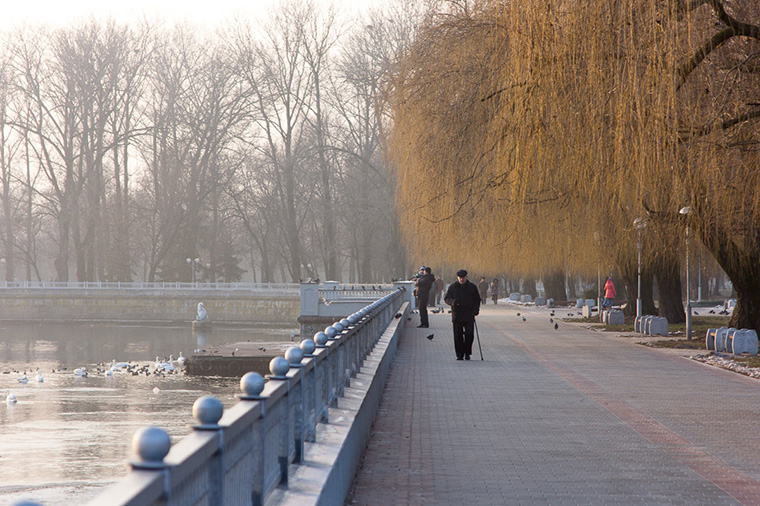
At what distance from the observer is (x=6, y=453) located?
63.5ft

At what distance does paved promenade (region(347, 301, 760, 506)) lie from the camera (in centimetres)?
760

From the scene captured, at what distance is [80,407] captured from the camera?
88.6 ft

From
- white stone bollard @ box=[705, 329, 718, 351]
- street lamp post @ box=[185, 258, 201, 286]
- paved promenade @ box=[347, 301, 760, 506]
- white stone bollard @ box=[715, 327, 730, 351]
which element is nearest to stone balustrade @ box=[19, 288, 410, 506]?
paved promenade @ box=[347, 301, 760, 506]

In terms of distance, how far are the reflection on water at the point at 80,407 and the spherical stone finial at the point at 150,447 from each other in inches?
205

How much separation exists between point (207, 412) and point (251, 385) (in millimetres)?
1027

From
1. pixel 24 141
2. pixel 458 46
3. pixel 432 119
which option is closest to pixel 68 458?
pixel 432 119

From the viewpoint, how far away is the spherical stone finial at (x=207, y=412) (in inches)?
122

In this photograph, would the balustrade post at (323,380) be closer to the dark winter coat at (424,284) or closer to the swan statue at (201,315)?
the dark winter coat at (424,284)

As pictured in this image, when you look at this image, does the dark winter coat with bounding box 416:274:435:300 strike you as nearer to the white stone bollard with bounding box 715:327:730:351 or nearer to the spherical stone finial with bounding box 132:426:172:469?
the white stone bollard with bounding box 715:327:730:351

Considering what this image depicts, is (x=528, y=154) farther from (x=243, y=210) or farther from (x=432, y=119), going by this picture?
(x=243, y=210)

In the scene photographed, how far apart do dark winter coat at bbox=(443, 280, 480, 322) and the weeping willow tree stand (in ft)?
4.72

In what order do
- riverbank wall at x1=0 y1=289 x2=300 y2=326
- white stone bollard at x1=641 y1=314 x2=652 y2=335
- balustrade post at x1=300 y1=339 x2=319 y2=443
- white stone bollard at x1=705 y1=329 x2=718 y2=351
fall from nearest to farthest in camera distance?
1. balustrade post at x1=300 y1=339 x2=319 y2=443
2. white stone bollard at x1=705 y1=329 x2=718 y2=351
3. white stone bollard at x1=641 y1=314 x2=652 y2=335
4. riverbank wall at x1=0 y1=289 x2=300 y2=326

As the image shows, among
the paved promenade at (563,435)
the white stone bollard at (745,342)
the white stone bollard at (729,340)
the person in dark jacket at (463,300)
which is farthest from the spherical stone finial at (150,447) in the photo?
the white stone bollard at (729,340)

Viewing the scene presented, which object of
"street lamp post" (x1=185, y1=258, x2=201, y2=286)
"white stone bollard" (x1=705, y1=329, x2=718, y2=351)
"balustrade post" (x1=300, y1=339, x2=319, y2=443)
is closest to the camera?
"balustrade post" (x1=300, y1=339, x2=319, y2=443)
